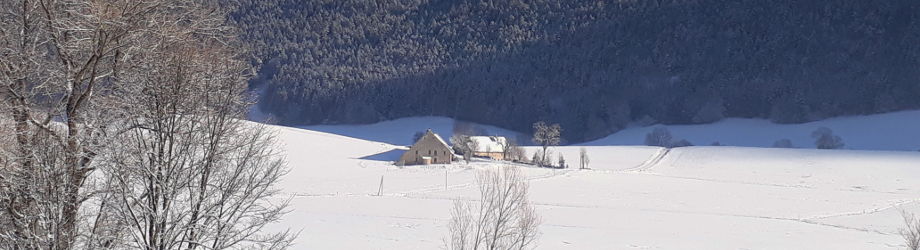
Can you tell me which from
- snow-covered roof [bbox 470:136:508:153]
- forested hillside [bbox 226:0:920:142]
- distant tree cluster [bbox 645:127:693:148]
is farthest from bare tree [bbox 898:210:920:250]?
forested hillside [bbox 226:0:920:142]

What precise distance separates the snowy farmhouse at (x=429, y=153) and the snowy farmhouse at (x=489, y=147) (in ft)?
32.2

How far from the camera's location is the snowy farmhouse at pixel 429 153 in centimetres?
7894

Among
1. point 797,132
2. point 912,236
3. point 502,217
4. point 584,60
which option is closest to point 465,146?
point 912,236

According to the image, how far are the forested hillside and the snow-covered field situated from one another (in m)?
57.2

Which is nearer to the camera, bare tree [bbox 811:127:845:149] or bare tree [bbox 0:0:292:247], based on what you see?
bare tree [bbox 0:0:292:247]

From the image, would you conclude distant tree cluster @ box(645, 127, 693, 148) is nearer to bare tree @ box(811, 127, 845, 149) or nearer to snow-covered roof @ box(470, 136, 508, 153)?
bare tree @ box(811, 127, 845, 149)

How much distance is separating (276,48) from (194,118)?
172m

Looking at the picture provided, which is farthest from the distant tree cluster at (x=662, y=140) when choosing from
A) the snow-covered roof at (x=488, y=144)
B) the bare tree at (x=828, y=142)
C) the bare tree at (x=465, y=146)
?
the bare tree at (x=465, y=146)

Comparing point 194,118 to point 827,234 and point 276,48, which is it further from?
point 276,48

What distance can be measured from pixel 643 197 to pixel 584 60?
11321 centimetres

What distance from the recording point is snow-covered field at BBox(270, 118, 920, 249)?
118ft

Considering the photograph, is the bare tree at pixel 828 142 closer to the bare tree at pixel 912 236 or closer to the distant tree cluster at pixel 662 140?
the distant tree cluster at pixel 662 140

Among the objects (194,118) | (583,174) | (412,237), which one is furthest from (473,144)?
(194,118)

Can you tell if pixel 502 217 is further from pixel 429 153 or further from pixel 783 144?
pixel 783 144
